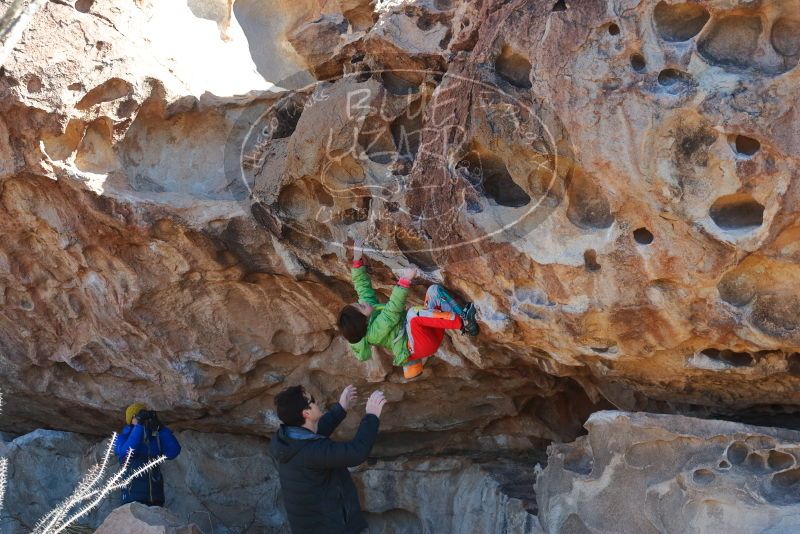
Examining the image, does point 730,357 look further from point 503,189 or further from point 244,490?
point 244,490

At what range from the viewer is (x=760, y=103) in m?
2.66

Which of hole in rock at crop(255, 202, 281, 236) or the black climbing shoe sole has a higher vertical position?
hole in rock at crop(255, 202, 281, 236)

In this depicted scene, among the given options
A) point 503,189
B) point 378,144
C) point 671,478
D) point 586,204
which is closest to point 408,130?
point 378,144

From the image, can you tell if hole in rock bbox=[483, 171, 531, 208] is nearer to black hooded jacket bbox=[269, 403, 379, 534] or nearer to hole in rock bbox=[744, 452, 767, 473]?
black hooded jacket bbox=[269, 403, 379, 534]

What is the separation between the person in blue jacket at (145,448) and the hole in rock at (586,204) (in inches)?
90.5

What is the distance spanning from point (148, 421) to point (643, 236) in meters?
2.55

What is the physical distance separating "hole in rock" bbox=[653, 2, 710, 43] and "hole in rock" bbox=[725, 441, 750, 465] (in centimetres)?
129

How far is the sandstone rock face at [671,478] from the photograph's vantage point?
298 centimetres

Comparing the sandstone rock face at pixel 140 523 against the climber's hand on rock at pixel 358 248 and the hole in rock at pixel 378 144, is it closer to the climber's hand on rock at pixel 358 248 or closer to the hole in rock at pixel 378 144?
the climber's hand on rock at pixel 358 248

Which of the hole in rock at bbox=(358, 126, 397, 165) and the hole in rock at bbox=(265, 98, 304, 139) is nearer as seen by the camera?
the hole in rock at bbox=(358, 126, 397, 165)

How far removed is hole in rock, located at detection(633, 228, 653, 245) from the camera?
299 cm

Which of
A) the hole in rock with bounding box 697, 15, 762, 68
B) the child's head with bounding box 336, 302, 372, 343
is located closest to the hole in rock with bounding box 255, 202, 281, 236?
the child's head with bounding box 336, 302, 372, 343

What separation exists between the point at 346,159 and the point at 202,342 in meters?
1.30

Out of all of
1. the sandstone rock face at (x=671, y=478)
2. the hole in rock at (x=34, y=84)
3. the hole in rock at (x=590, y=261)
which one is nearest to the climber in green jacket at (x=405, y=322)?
the hole in rock at (x=590, y=261)
